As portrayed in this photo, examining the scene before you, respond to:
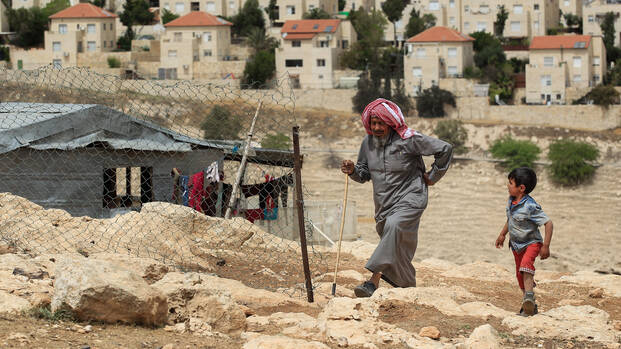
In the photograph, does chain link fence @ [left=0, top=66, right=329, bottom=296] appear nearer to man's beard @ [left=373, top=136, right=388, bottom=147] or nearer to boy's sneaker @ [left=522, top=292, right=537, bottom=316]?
man's beard @ [left=373, top=136, right=388, bottom=147]

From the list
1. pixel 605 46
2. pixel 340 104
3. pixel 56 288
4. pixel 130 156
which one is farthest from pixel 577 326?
pixel 605 46

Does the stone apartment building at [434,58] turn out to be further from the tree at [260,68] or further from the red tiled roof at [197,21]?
the red tiled roof at [197,21]

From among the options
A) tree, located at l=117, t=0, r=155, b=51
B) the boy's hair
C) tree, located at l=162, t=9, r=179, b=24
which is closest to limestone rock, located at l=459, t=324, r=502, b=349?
the boy's hair


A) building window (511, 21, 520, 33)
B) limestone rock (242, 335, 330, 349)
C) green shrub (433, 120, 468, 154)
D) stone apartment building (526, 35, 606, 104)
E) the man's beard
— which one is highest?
building window (511, 21, 520, 33)

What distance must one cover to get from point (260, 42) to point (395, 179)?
57088mm

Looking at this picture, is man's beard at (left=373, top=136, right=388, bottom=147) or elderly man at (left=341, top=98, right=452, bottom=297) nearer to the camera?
elderly man at (left=341, top=98, right=452, bottom=297)

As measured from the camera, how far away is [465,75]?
56.2 metres

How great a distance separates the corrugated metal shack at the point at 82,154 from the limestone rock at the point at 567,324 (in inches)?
224

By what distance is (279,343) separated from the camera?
5.67 metres

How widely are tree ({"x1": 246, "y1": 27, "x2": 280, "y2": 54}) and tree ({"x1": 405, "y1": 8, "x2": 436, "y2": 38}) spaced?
24.5 ft

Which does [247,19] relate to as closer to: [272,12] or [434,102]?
[272,12]

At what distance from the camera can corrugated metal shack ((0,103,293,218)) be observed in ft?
36.2

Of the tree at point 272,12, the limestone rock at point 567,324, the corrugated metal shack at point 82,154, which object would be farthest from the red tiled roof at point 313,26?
the limestone rock at point 567,324

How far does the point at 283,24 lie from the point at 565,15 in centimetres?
1650
